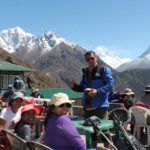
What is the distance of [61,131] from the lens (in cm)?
495

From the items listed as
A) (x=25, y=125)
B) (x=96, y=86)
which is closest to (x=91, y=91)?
(x=96, y=86)

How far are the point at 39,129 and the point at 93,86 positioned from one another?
90.6 inches

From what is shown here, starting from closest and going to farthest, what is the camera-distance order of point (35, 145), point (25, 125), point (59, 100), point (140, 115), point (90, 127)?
point (35, 145) < point (59, 100) < point (25, 125) < point (90, 127) < point (140, 115)

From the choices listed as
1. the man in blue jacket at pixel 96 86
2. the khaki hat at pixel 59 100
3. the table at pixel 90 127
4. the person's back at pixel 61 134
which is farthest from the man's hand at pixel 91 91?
the person's back at pixel 61 134

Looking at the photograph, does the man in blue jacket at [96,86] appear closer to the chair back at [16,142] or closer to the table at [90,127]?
the table at [90,127]

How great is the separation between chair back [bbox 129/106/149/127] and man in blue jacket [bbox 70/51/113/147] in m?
2.03

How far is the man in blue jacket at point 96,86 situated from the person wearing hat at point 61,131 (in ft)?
5.10

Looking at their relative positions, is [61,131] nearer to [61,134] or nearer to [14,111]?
[61,134]

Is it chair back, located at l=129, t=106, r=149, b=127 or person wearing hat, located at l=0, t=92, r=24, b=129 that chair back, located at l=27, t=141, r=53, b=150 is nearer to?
person wearing hat, located at l=0, t=92, r=24, b=129

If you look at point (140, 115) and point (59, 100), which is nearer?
point (59, 100)

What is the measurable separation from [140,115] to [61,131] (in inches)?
166

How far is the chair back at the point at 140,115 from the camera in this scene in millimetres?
8867

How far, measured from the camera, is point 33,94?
1565 cm

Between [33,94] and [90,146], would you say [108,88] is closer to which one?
[90,146]
